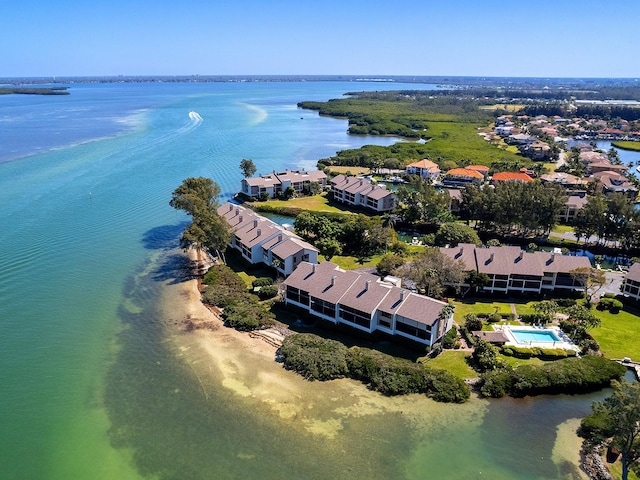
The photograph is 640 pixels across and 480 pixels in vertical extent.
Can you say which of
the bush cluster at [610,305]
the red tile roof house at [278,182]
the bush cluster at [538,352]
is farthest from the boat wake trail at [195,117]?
the bush cluster at [538,352]

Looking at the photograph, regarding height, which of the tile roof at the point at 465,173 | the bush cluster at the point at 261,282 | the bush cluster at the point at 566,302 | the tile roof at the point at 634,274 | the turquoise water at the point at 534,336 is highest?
the tile roof at the point at 634,274

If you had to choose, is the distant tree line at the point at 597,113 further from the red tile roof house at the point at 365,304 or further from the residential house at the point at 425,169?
the red tile roof house at the point at 365,304

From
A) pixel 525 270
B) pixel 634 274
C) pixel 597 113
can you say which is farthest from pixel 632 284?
pixel 597 113

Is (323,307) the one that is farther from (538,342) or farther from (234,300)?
(538,342)

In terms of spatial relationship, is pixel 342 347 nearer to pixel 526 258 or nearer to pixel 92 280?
pixel 526 258

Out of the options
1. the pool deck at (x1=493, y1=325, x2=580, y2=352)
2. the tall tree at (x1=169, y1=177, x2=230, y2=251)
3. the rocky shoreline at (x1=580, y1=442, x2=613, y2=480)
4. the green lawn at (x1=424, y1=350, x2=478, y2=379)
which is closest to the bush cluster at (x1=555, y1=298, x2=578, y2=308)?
the pool deck at (x1=493, y1=325, x2=580, y2=352)

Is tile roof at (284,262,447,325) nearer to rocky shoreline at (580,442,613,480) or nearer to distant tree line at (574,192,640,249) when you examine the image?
rocky shoreline at (580,442,613,480)

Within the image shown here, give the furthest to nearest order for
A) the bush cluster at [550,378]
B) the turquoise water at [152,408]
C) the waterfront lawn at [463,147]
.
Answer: the waterfront lawn at [463,147] < the bush cluster at [550,378] < the turquoise water at [152,408]

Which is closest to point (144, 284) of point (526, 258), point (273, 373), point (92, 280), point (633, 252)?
point (92, 280)
